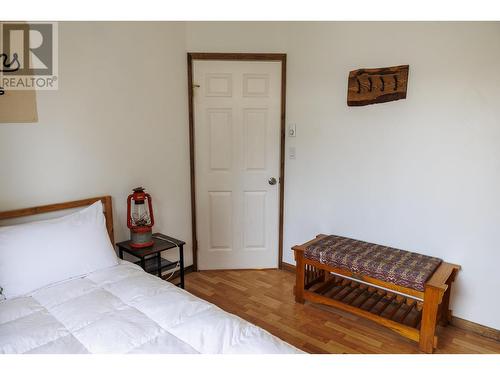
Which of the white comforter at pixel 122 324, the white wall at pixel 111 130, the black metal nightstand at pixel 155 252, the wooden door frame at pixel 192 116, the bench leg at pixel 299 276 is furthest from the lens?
the wooden door frame at pixel 192 116

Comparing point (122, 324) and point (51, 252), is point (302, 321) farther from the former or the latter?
point (51, 252)

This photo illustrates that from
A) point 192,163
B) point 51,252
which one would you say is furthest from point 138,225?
point 192,163

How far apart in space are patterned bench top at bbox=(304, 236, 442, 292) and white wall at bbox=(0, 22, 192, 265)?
1.33 metres

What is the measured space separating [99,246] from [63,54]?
4.06 ft

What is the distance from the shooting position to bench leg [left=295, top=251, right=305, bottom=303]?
2729mm

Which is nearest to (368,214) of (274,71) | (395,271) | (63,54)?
(395,271)

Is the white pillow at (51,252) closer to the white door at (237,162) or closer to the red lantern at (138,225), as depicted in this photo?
the red lantern at (138,225)

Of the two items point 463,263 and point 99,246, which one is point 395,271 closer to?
point 463,263

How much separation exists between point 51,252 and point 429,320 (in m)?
2.22

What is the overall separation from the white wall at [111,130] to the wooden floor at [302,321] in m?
0.55

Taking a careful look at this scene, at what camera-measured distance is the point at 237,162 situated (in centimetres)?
325

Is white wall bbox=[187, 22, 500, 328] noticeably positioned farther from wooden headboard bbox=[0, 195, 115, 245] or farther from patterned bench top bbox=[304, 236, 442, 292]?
wooden headboard bbox=[0, 195, 115, 245]

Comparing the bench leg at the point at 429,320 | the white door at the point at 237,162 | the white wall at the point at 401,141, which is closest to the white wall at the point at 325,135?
the white wall at the point at 401,141

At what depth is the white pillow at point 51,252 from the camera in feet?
6.00
